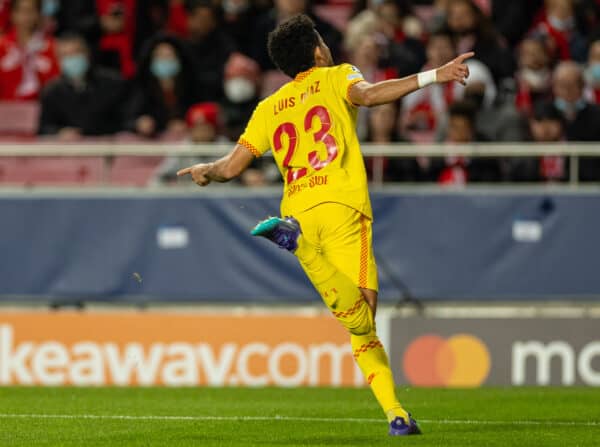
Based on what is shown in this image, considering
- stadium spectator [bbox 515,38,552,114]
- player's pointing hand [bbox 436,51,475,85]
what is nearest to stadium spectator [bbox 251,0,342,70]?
stadium spectator [bbox 515,38,552,114]

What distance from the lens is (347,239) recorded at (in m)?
9.34

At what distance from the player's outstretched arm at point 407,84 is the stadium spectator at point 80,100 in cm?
934

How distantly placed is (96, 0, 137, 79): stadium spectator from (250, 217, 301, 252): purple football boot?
1045cm

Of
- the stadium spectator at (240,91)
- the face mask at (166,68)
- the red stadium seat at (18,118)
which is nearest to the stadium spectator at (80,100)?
the face mask at (166,68)

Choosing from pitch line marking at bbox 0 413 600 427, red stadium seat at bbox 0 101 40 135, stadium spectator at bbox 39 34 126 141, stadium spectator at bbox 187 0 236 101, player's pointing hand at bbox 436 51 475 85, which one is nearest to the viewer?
player's pointing hand at bbox 436 51 475 85

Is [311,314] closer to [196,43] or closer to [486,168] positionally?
[486,168]

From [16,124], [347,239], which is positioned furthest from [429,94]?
[347,239]

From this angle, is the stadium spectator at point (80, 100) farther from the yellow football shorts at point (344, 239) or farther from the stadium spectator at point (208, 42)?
the yellow football shorts at point (344, 239)

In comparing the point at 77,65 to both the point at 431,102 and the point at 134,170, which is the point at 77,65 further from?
the point at 431,102

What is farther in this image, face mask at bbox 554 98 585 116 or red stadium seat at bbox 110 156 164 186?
red stadium seat at bbox 110 156 164 186

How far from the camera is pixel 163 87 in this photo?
59.4 ft

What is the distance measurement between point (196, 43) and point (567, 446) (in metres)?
11.1

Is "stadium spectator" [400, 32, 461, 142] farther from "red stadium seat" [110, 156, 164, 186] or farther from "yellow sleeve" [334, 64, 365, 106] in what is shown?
"yellow sleeve" [334, 64, 365, 106]

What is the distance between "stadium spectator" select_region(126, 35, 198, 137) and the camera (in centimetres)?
1797
